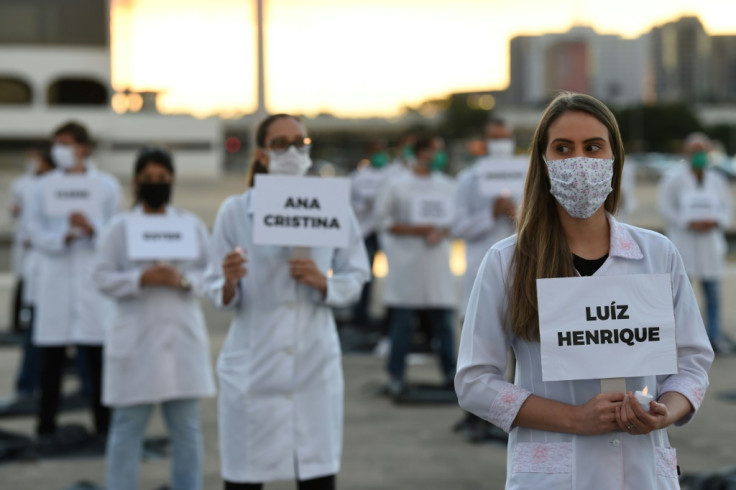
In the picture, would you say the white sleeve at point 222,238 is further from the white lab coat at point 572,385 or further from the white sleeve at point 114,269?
the white lab coat at point 572,385

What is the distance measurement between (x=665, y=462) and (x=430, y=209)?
270 inches

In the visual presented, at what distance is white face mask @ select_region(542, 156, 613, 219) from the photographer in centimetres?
284

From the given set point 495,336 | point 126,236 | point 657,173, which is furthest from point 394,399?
point 657,173

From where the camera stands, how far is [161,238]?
5.93 metres

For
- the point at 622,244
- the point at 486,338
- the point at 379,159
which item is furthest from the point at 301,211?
the point at 379,159

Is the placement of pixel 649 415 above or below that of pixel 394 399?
above

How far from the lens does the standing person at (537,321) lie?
279 centimetres

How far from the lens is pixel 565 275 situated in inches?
112

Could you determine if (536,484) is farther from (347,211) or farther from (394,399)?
(394,399)

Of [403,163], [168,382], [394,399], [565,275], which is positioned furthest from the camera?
[403,163]

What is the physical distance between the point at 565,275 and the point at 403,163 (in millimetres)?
10852

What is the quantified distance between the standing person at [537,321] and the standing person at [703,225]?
8746 mm

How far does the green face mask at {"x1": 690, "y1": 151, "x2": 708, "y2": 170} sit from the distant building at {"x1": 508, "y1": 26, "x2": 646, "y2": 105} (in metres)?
132

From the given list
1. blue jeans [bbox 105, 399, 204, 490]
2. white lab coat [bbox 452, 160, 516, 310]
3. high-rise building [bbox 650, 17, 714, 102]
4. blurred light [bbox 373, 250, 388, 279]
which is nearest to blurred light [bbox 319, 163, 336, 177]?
white lab coat [bbox 452, 160, 516, 310]
